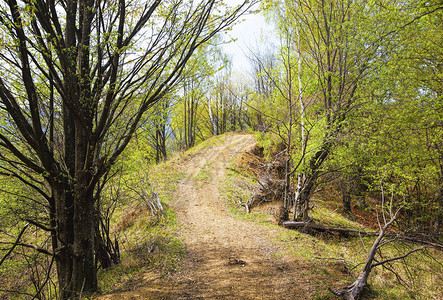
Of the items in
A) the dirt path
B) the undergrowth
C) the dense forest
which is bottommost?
the undergrowth

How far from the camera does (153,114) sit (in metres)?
5.41

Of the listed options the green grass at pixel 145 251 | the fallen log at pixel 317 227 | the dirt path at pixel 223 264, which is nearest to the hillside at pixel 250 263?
the dirt path at pixel 223 264

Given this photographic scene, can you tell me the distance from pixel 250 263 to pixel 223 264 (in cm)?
64

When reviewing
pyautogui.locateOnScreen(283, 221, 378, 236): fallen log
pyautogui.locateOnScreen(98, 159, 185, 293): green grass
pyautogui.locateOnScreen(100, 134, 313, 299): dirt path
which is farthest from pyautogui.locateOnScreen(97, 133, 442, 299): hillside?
Result: pyautogui.locateOnScreen(283, 221, 378, 236): fallen log

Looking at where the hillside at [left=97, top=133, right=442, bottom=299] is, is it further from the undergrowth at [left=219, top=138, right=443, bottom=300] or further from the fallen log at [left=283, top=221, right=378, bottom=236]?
the fallen log at [left=283, top=221, right=378, bottom=236]

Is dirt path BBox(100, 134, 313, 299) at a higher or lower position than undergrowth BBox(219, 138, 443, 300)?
higher

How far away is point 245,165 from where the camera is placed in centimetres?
1514

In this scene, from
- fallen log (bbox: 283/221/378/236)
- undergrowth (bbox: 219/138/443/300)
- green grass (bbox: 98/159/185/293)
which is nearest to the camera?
undergrowth (bbox: 219/138/443/300)

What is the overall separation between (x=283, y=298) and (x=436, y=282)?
410 centimetres

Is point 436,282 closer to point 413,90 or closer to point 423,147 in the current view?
point 423,147

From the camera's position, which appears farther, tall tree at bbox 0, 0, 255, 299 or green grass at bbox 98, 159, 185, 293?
green grass at bbox 98, 159, 185, 293

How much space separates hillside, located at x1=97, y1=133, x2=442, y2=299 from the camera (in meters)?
4.21

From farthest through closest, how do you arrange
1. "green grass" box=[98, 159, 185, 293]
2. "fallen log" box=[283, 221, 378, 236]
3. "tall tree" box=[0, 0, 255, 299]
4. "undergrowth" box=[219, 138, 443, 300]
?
"fallen log" box=[283, 221, 378, 236] → "green grass" box=[98, 159, 185, 293] → "undergrowth" box=[219, 138, 443, 300] → "tall tree" box=[0, 0, 255, 299]

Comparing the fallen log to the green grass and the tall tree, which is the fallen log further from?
the tall tree
